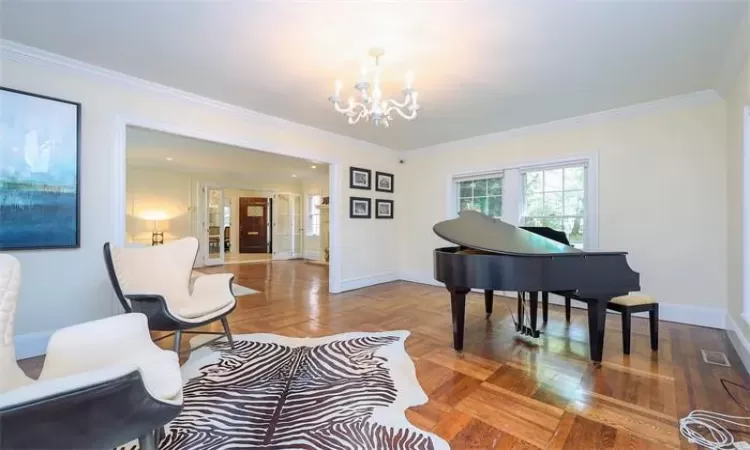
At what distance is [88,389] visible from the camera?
87cm

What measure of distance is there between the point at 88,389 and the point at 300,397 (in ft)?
4.05

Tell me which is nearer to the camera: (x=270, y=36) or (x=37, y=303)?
(x=270, y=36)

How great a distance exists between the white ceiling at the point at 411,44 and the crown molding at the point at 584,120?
180mm

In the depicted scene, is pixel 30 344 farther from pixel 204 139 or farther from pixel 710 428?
pixel 710 428

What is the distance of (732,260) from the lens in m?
2.84

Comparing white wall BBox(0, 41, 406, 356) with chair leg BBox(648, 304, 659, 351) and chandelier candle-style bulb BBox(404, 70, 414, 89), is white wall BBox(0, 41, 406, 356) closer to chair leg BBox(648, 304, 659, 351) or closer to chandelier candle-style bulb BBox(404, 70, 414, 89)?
chandelier candle-style bulb BBox(404, 70, 414, 89)

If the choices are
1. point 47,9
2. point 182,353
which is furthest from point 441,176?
point 47,9

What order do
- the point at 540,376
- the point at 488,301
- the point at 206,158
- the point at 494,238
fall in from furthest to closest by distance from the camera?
the point at 206,158
the point at 488,301
the point at 494,238
the point at 540,376

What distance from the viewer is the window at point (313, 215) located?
9.14 meters

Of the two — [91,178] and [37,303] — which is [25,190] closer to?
[91,178]

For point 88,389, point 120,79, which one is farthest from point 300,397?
point 120,79

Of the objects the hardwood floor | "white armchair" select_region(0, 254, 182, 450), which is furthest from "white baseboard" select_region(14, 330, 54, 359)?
"white armchair" select_region(0, 254, 182, 450)

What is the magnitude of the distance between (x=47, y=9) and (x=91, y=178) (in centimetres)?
129

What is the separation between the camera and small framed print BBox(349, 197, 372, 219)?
5020 mm
